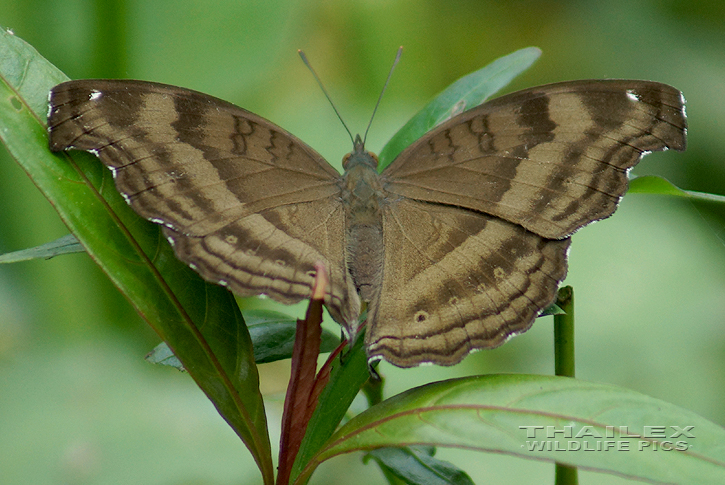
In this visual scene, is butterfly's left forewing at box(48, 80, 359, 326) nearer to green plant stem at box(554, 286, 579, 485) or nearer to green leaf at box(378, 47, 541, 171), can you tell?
green leaf at box(378, 47, 541, 171)

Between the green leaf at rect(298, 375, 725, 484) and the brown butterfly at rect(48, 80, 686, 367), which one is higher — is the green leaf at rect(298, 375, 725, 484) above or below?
below

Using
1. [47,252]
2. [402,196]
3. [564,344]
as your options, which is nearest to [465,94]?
[402,196]

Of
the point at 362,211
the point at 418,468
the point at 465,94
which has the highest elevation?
the point at 465,94

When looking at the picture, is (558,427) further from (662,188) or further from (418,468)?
(662,188)

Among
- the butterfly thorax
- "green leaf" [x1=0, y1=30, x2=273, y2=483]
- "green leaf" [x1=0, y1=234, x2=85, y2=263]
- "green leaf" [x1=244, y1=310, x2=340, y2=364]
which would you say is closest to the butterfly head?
the butterfly thorax

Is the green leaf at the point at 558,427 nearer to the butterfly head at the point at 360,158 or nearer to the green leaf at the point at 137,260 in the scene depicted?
the green leaf at the point at 137,260

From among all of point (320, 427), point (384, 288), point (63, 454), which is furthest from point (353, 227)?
point (63, 454)
